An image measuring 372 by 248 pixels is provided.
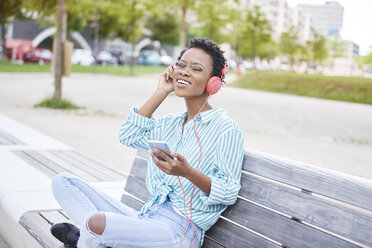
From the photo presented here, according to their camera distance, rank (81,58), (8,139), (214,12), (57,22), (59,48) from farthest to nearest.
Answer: (81,58), (214,12), (59,48), (57,22), (8,139)

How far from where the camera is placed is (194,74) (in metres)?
2.69

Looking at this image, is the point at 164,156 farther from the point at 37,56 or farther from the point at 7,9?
the point at 7,9

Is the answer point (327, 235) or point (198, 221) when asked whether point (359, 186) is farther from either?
point (198, 221)

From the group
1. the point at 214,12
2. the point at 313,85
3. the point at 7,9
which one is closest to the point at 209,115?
the point at 214,12

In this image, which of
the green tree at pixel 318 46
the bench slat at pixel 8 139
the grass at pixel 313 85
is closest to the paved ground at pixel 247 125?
the bench slat at pixel 8 139

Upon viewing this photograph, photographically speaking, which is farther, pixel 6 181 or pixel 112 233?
pixel 6 181

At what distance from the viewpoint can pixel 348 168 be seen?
8.41 meters

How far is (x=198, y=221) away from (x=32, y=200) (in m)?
1.62

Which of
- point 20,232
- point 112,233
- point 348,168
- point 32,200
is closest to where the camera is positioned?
point 112,233

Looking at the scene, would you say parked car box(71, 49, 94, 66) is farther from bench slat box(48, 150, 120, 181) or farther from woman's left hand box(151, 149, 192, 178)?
woman's left hand box(151, 149, 192, 178)

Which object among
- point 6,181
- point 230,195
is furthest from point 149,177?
point 6,181

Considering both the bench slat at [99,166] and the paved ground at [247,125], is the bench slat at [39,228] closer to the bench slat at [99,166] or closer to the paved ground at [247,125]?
the bench slat at [99,166]

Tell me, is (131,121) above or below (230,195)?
above

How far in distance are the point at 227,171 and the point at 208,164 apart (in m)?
0.15
